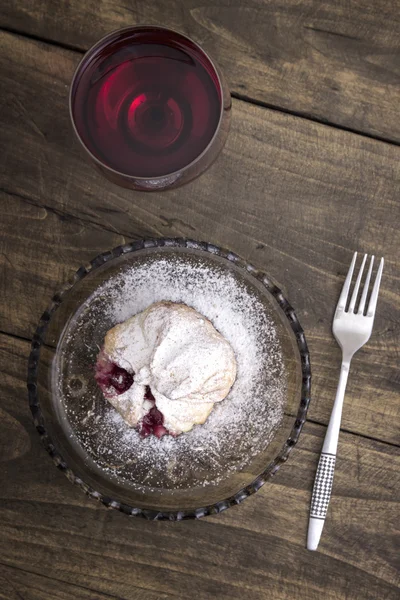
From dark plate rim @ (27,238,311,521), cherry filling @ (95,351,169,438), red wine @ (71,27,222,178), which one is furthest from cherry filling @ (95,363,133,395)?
red wine @ (71,27,222,178)

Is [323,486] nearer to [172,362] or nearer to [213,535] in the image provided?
[213,535]

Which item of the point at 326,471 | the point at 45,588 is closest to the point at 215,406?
the point at 326,471

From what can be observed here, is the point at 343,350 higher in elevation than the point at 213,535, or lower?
higher

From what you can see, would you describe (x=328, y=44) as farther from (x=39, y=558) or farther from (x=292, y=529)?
(x=39, y=558)

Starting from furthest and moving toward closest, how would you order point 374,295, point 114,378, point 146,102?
1. point 374,295
2. point 114,378
3. point 146,102

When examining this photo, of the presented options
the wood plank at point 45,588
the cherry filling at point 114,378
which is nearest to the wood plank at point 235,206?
the cherry filling at point 114,378

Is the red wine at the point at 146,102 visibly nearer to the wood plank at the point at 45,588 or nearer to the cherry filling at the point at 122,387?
the cherry filling at the point at 122,387
